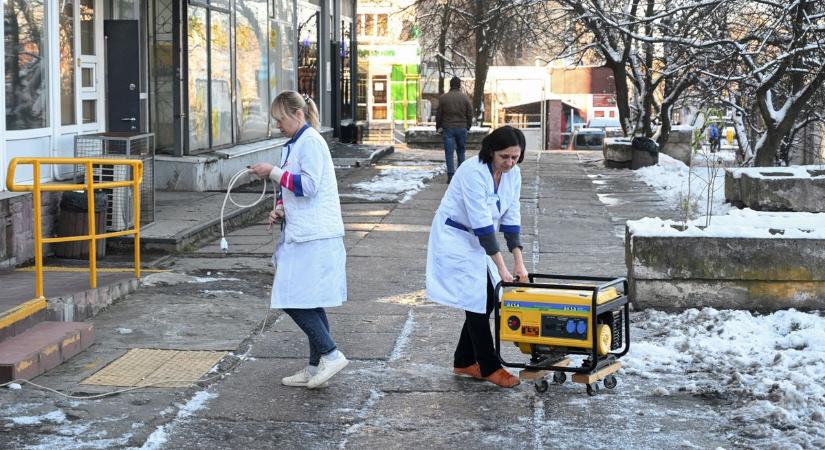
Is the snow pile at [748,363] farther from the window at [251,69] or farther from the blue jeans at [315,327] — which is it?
the window at [251,69]

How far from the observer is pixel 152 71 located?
15.9 meters

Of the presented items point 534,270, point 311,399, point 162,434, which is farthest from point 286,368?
point 534,270

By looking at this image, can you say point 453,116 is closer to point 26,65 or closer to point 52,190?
point 26,65

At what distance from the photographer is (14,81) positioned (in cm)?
1096

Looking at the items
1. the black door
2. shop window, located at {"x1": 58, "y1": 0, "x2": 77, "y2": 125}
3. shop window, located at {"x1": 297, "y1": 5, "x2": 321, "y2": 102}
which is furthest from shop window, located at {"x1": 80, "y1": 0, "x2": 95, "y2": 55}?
shop window, located at {"x1": 297, "y1": 5, "x2": 321, "y2": 102}

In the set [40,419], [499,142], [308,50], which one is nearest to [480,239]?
[499,142]

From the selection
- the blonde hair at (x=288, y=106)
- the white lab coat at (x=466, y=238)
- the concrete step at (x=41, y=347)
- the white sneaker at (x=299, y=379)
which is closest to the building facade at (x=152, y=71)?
the concrete step at (x=41, y=347)

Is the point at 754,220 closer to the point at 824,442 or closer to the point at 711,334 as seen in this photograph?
the point at 711,334

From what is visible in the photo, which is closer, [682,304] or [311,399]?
[311,399]

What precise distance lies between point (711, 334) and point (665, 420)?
180cm

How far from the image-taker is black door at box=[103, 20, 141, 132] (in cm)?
1391

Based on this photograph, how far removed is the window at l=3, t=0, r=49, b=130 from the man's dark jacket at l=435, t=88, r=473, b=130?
329 inches

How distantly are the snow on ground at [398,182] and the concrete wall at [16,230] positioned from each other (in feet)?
22.1

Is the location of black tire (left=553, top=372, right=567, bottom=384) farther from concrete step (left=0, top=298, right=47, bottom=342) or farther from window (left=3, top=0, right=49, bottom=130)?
window (left=3, top=0, right=49, bottom=130)
